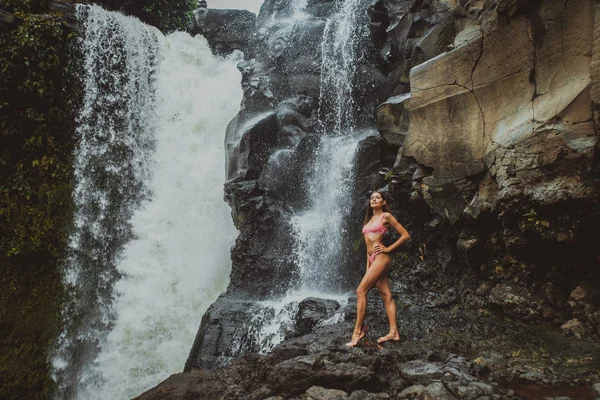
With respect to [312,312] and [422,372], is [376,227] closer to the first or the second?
[422,372]

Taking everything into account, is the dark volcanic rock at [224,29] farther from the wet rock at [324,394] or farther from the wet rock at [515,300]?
the wet rock at [324,394]

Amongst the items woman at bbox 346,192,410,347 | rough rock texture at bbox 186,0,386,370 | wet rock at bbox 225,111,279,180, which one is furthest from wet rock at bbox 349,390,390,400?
wet rock at bbox 225,111,279,180

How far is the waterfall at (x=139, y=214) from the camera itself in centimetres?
973

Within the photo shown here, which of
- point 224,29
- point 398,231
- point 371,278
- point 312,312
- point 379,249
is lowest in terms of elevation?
point 312,312

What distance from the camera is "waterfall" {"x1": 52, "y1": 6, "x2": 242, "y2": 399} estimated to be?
31.9 feet

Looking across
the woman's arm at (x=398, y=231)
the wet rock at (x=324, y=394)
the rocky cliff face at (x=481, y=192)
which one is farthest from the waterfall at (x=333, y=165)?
the wet rock at (x=324, y=394)

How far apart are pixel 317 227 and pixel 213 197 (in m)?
4.56

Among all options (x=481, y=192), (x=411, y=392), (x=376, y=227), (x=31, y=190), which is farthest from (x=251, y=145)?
(x=411, y=392)

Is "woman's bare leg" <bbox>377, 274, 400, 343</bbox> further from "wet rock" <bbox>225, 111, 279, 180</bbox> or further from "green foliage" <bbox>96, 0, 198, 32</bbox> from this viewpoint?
"green foliage" <bbox>96, 0, 198, 32</bbox>

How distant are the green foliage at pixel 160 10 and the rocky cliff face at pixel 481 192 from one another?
8.20 meters

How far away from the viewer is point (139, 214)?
12.0 meters

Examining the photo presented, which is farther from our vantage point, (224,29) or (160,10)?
(224,29)

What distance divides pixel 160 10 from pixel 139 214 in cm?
906

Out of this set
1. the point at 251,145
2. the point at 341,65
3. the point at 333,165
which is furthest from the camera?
the point at 341,65
